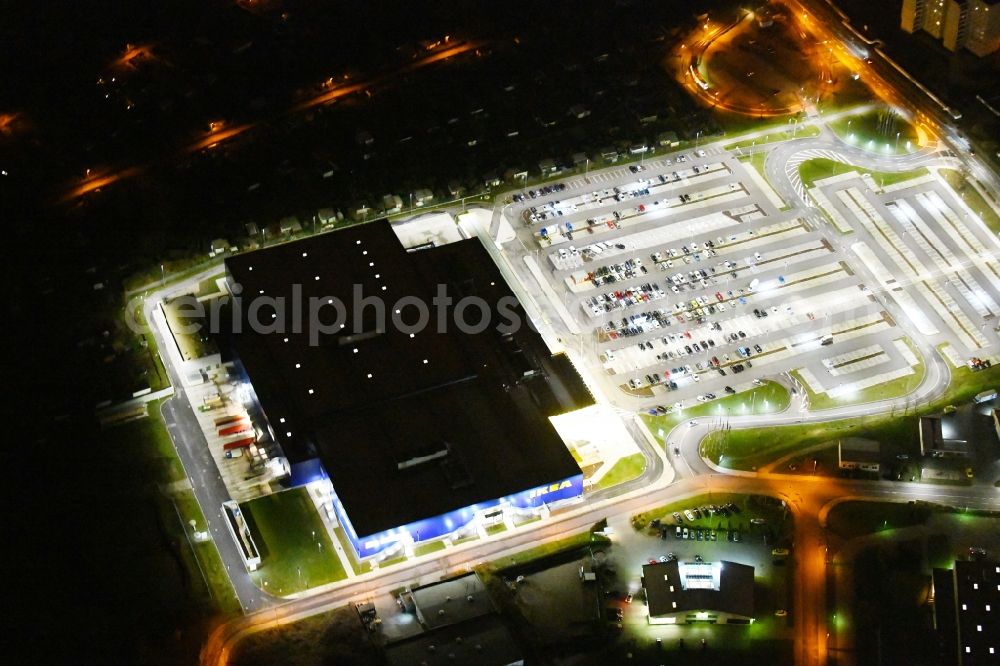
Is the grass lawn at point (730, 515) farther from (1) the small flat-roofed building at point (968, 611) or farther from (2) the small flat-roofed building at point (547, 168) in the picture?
(2) the small flat-roofed building at point (547, 168)

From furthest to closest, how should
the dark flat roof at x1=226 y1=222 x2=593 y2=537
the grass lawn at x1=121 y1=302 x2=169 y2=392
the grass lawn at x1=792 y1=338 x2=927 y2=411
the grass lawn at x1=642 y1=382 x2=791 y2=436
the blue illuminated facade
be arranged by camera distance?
the grass lawn at x1=121 y1=302 x2=169 y2=392 → the grass lawn at x1=792 y1=338 x2=927 y2=411 → the grass lawn at x1=642 y1=382 x2=791 y2=436 → the dark flat roof at x1=226 y1=222 x2=593 y2=537 → the blue illuminated facade

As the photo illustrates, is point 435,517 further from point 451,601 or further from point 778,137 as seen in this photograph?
point 778,137

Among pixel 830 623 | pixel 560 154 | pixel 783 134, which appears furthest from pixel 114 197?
pixel 830 623

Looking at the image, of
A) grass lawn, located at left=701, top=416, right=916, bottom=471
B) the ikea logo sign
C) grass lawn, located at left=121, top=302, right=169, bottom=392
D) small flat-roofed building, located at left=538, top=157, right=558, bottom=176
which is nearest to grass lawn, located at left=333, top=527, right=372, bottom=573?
the ikea logo sign

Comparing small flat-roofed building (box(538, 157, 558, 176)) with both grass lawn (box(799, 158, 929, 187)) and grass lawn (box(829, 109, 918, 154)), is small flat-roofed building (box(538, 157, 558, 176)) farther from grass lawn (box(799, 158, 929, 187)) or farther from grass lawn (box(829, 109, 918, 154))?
grass lawn (box(829, 109, 918, 154))

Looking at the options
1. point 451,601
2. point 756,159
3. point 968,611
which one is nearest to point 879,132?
point 756,159

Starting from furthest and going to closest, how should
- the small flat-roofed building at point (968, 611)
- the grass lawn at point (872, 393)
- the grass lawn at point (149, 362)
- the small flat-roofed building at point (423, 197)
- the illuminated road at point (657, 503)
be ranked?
the small flat-roofed building at point (423, 197) < the grass lawn at point (149, 362) < the grass lawn at point (872, 393) < the illuminated road at point (657, 503) < the small flat-roofed building at point (968, 611)

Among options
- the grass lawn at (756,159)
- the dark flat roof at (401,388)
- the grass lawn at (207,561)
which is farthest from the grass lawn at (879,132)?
the grass lawn at (207,561)
